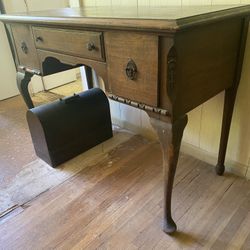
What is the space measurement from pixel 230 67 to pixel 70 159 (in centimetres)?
98

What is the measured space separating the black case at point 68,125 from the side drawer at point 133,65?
0.57m

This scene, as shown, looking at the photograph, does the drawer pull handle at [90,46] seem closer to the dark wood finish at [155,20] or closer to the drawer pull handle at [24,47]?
the dark wood finish at [155,20]

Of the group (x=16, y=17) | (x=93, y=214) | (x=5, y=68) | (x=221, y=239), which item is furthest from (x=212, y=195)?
(x=5, y=68)

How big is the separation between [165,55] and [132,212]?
2.34ft

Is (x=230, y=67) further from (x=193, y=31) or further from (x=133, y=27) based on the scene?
(x=133, y=27)

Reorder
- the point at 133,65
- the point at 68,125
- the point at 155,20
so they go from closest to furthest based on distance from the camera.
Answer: the point at 155,20, the point at 133,65, the point at 68,125

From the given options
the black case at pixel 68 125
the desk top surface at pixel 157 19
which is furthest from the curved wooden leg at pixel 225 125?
the black case at pixel 68 125

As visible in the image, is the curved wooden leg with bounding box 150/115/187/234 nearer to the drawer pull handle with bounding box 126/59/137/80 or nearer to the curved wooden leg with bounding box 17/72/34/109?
the drawer pull handle with bounding box 126/59/137/80

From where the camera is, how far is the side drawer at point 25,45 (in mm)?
1257

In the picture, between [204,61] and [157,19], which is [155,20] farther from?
[204,61]

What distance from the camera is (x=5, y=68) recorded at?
2.37 metres

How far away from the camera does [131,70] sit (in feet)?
2.67

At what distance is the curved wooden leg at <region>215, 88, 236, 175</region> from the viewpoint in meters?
1.10

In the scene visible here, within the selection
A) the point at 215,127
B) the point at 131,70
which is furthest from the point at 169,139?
the point at 215,127
